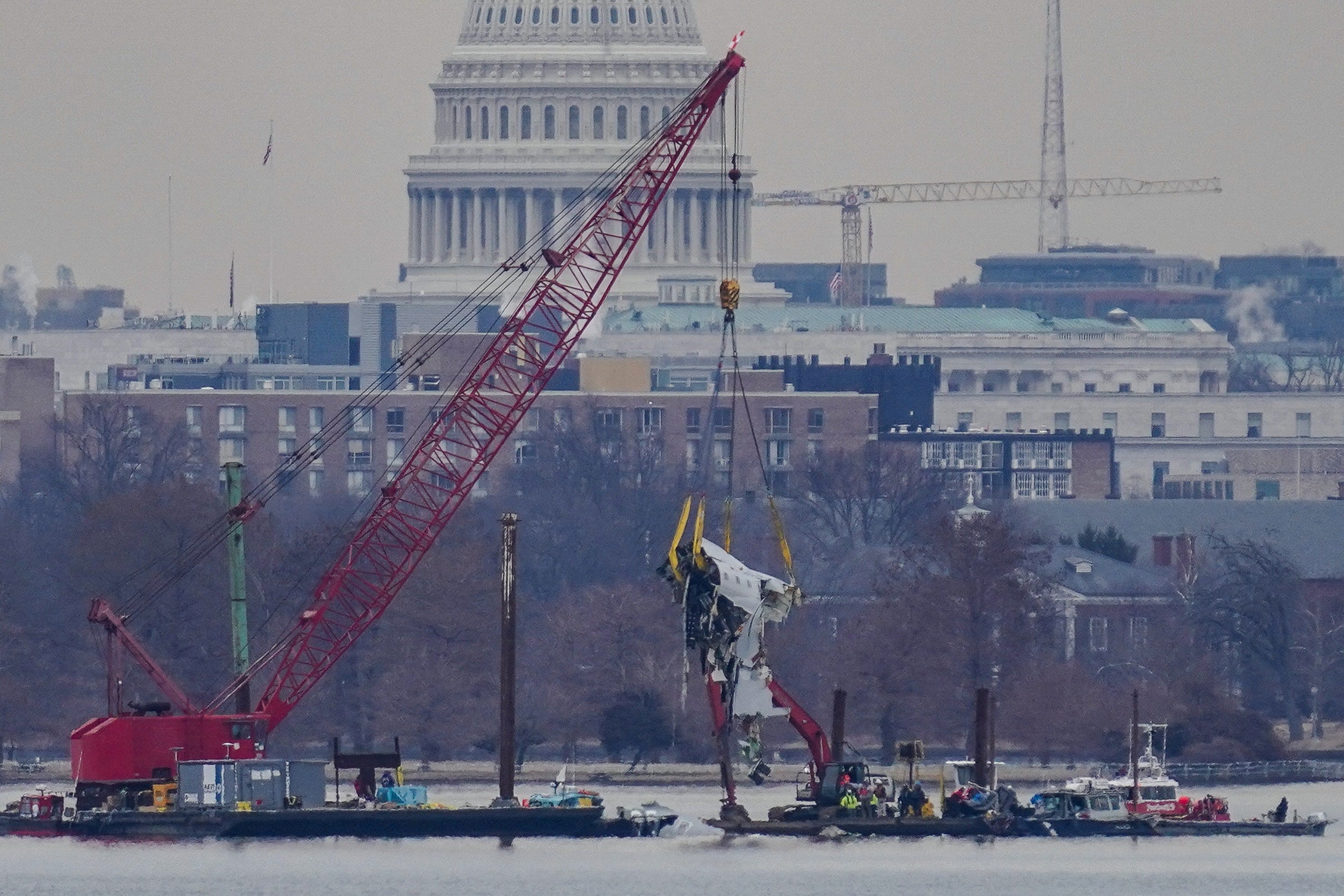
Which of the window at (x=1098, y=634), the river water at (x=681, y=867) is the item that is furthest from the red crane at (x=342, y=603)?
the window at (x=1098, y=634)

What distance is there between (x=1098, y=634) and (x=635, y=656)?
21400 mm

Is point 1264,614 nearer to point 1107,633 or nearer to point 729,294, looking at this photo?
point 1107,633

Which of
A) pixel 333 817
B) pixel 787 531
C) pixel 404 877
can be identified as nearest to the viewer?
pixel 404 877

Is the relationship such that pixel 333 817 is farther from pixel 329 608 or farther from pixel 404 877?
pixel 329 608

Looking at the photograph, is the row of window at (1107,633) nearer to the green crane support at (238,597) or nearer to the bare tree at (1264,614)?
the bare tree at (1264,614)

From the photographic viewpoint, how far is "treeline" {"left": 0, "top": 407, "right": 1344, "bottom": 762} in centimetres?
15212

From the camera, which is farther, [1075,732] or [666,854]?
[1075,732]

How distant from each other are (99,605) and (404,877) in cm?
2102

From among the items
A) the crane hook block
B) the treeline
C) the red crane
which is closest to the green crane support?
the red crane

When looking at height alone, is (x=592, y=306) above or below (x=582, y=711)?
above

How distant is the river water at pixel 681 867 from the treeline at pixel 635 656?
24.5m

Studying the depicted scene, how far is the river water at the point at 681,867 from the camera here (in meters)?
115

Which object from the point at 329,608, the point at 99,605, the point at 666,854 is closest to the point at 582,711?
Result: the point at 329,608

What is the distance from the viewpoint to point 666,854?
400 ft
